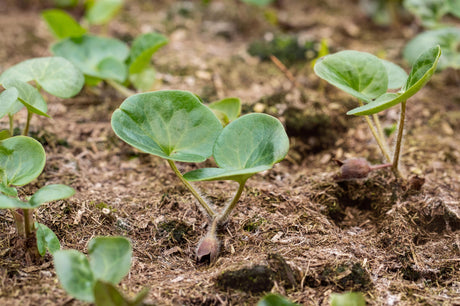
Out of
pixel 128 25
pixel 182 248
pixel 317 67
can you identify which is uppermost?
pixel 317 67

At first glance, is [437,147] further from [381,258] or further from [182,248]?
[182,248]

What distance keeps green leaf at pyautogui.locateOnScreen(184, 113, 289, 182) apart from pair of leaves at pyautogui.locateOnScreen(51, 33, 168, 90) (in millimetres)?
900

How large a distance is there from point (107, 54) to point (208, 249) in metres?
1.34

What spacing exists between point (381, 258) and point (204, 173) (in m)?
0.67

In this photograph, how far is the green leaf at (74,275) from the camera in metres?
1.07

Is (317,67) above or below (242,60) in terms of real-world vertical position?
above

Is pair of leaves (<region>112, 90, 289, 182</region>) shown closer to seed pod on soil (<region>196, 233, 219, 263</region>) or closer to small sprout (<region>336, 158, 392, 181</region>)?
seed pod on soil (<region>196, 233, 219, 263</region>)

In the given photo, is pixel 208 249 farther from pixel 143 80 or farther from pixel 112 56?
pixel 112 56

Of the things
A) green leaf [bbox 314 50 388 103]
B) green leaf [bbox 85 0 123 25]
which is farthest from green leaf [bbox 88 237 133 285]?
green leaf [bbox 85 0 123 25]

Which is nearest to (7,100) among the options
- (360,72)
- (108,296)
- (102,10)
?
(108,296)

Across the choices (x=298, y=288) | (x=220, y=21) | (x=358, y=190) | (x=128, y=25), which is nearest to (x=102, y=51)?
(x=128, y=25)

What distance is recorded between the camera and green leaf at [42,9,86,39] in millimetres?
2367

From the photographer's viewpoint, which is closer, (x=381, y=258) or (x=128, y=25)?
(x=381, y=258)

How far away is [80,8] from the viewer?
10.7ft
